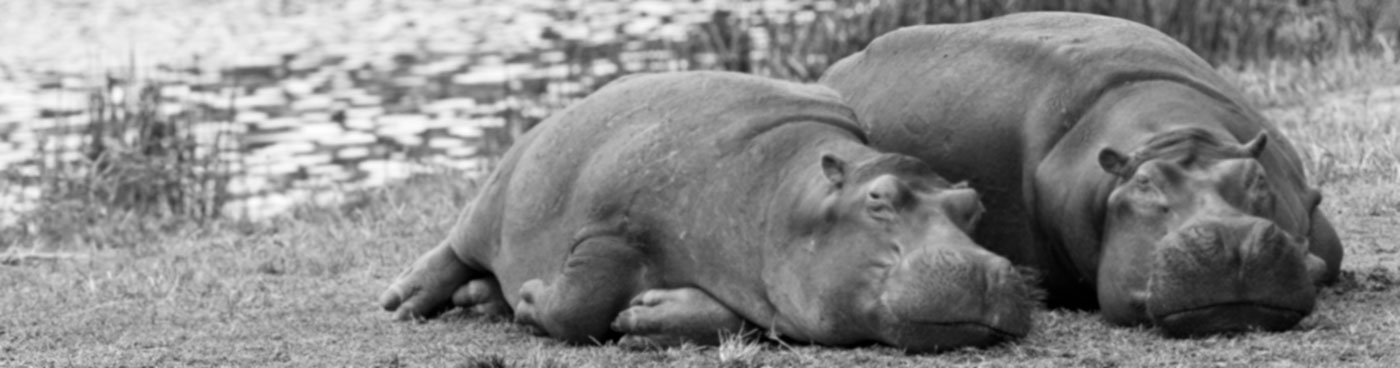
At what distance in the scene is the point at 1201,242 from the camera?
4.88 metres

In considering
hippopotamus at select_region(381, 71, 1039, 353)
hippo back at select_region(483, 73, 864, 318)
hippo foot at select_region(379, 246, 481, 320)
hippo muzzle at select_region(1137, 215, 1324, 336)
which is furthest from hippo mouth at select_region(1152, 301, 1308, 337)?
hippo foot at select_region(379, 246, 481, 320)

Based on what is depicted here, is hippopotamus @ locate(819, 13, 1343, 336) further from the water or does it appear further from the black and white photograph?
the water

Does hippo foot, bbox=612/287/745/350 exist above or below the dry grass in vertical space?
above

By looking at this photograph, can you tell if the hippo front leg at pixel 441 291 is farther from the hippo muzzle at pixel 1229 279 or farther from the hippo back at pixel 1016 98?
the hippo muzzle at pixel 1229 279

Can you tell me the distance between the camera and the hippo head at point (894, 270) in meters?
4.95

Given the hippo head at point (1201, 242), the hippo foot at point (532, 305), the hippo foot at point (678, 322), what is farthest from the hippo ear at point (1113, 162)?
the hippo foot at point (532, 305)

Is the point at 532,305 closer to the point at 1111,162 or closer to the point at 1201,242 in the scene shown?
the point at 1111,162

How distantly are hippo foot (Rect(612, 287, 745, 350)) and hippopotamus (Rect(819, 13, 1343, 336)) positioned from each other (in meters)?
0.89

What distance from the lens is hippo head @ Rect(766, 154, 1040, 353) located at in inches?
195

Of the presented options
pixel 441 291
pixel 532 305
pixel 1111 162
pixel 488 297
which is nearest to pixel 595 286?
pixel 532 305

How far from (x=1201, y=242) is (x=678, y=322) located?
1.42m

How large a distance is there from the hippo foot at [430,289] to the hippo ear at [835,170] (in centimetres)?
163

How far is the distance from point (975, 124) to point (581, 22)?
572 inches

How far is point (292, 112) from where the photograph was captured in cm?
1555
